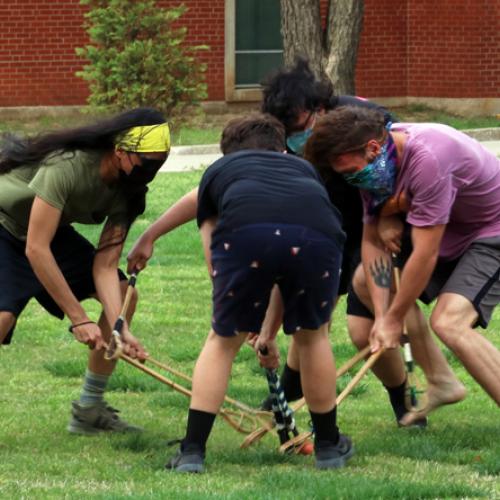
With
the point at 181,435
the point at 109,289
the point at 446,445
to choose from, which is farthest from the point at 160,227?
the point at 446,445

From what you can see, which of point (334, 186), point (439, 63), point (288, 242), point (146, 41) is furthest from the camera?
point (439, 63)

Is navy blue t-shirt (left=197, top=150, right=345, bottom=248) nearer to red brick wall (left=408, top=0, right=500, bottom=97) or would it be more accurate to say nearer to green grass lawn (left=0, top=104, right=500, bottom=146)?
green grass lawn (left=0, top=104, right=500, bottom=146)

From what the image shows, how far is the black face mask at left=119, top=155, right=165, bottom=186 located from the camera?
5.75 metres

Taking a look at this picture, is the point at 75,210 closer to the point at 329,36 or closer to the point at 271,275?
the point at 271,275

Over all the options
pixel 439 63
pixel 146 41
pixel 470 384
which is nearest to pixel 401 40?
pixel 439 63

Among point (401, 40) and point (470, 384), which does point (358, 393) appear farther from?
point (401, 40)

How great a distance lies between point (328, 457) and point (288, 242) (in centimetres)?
95

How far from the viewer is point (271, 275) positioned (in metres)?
5.18

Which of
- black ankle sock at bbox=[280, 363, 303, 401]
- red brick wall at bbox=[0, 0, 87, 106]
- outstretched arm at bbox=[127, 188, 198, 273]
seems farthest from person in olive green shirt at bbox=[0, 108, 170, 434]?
red brick wall at bbox=[0, 0, 87, 106]

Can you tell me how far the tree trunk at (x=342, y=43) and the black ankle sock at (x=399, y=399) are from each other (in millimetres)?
12691

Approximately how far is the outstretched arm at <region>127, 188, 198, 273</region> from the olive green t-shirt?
169 mm

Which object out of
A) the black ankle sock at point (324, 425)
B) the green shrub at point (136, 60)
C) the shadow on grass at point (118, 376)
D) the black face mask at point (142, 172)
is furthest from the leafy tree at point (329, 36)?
the black ankle sock at point (324, 425)

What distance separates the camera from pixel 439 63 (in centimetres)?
2228

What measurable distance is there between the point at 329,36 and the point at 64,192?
13.8m
